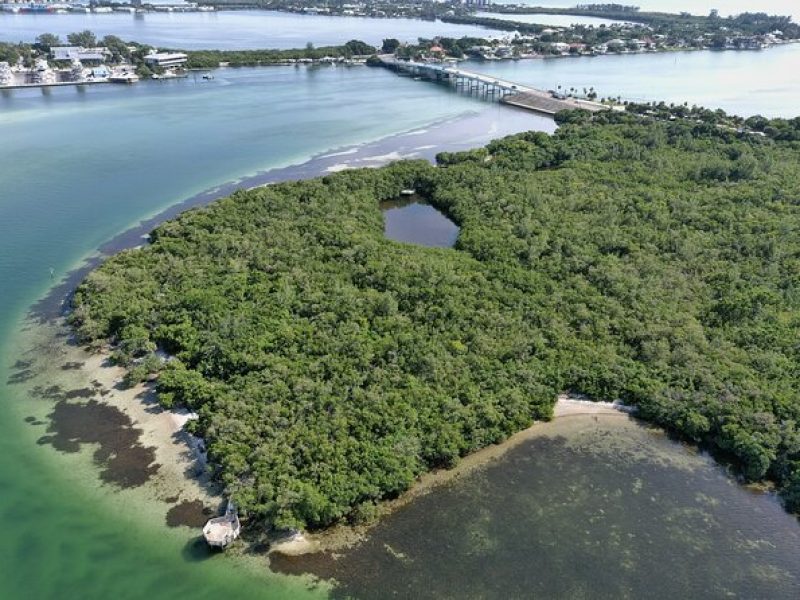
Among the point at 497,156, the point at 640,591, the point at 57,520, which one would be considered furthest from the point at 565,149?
the point at 57,520

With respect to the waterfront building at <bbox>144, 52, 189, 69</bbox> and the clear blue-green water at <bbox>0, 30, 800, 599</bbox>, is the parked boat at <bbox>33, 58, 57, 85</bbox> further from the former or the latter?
the clear blue-green water at <bbox>0, 30, 800, 599</bbox>

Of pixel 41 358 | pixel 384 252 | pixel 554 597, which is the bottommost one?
pixel 554 597

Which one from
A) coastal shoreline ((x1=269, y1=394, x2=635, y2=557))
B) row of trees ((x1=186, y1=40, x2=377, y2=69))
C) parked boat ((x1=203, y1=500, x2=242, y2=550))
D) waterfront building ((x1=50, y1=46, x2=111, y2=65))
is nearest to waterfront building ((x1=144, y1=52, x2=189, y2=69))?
row of trees ((x1=186, y1=40, x2=377, y2=69))

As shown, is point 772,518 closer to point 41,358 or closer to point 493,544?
point 493,544

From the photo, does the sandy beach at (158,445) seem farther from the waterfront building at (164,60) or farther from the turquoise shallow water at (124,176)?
the waterfront building at (164,60)

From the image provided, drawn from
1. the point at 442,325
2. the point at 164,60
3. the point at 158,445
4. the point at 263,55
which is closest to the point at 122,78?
the point at 164,60

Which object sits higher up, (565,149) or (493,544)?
(565,149)

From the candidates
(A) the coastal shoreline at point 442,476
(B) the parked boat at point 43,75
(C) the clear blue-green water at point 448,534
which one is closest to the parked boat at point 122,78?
(B) the parked boat at point 43,75
